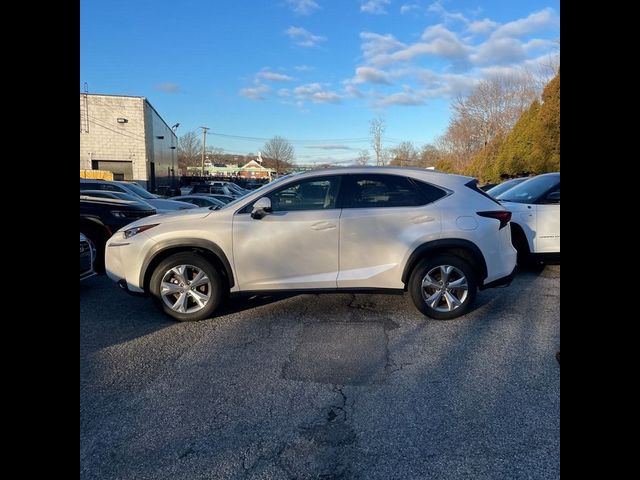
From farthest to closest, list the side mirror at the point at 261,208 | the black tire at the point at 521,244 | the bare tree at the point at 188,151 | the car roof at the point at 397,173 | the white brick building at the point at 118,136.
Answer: the bare tree at the point at 188,151
the white brick building at the point at 118,136
the black tire at the point at 521,244
the car roof at the point at 397,173
the side mirror at the point at 261,208

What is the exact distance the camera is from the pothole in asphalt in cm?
330

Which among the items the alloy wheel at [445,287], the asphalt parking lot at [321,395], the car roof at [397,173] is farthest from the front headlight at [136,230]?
the alloy wheel at [445,287]

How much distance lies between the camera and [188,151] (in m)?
85.5

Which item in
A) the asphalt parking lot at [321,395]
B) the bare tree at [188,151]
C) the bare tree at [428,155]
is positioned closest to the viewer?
the asphalt parking lot at [321,395]

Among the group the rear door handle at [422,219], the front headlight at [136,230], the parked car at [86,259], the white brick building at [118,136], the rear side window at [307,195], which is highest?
the white brick building at [118,136]

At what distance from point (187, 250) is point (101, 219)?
11.7 ft

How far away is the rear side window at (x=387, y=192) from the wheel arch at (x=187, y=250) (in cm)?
155

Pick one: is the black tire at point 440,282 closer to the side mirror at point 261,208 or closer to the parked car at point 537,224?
the side mirror at point 261,208

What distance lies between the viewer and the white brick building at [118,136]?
103 feet
